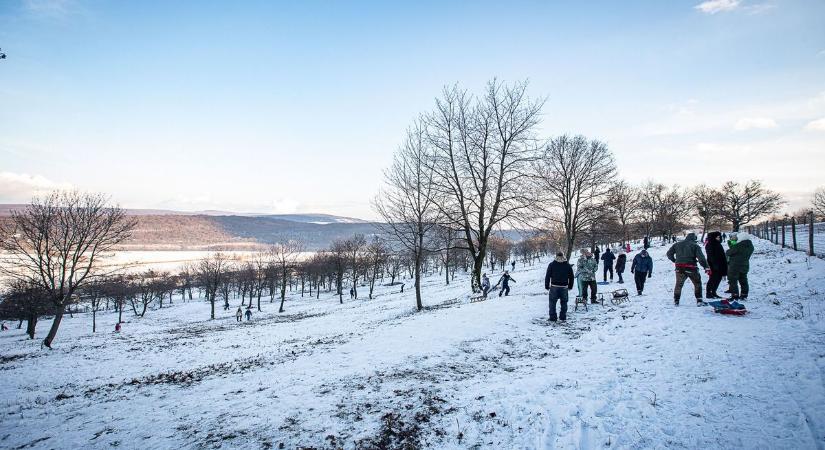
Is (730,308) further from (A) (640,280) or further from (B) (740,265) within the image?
(A) (640,280)

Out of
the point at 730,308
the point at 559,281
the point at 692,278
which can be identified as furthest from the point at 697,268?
the point at 559,281

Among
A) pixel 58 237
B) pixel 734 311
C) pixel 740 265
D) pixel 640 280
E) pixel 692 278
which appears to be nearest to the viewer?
pixel 734 311

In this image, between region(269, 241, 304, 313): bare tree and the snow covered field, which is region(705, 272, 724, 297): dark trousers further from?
region(269, 241, 304, 313): bare tree

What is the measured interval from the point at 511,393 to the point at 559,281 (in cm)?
579

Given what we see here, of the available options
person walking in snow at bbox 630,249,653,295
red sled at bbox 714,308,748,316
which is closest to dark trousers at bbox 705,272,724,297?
red sled at bbox 714,308,748,316

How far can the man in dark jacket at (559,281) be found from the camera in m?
10.1

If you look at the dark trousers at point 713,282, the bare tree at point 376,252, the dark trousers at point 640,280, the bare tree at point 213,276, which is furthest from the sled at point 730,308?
the bare tree at point 213,276

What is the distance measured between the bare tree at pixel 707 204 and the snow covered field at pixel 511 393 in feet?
177

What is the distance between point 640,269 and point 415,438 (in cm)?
1266

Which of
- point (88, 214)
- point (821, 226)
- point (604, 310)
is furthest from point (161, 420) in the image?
point (821, 226)

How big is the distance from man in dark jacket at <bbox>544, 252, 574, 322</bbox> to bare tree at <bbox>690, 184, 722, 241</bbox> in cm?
5588

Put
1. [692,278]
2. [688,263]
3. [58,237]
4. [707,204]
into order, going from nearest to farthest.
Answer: [692,278]
[688,263]
[58,237]
[707,204]

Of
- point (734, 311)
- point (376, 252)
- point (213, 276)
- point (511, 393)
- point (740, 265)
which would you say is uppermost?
point (740, 265)

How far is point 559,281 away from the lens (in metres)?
10.2
